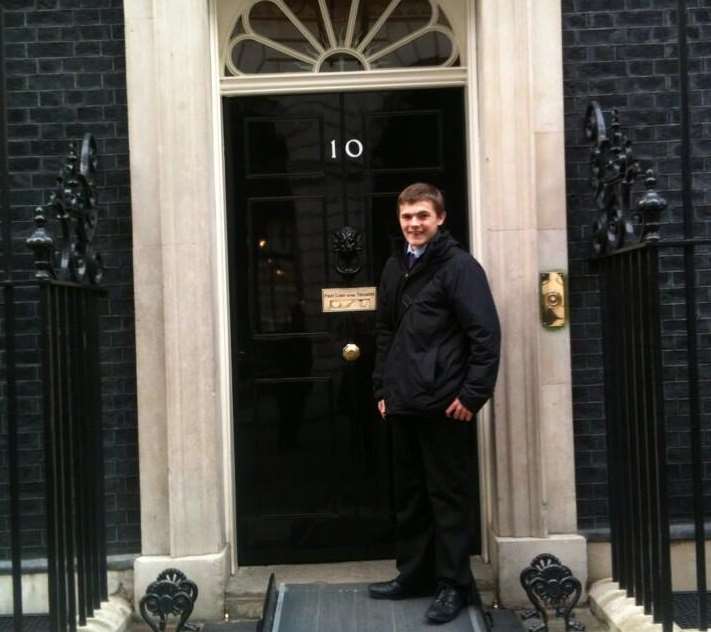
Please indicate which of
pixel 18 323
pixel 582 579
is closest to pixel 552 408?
pixel 582 579

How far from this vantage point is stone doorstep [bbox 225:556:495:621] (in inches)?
186

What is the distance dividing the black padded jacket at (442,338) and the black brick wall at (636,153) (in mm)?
966

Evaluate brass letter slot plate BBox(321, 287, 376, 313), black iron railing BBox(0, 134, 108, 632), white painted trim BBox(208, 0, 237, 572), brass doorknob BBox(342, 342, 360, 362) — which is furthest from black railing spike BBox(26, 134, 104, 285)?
brass doorknob BBox(342, 342, 360, 362)

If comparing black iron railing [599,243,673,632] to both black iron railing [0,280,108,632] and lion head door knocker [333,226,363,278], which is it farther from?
black iron railing [0,280,108,632]

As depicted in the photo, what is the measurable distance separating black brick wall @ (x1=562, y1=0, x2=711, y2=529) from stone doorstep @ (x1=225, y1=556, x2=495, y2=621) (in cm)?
63

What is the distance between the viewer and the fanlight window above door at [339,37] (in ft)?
16.7

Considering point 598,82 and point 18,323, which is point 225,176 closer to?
point 18,323

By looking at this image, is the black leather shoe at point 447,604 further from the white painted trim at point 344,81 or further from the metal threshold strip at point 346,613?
the white painted trim at point 344,81

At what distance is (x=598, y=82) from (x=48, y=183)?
9.76ft

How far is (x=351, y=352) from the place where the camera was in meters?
5.02

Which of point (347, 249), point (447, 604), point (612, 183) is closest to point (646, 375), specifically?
point (612, 183)

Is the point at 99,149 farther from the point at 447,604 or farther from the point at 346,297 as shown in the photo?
the point at 447,604

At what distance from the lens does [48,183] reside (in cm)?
487

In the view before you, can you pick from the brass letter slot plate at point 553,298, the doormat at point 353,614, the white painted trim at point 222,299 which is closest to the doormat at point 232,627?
the doormat at point 353,614
